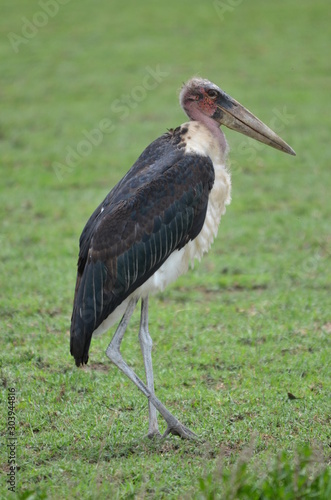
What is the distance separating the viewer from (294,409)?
18.3 ft

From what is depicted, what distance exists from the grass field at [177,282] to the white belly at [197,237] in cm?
85

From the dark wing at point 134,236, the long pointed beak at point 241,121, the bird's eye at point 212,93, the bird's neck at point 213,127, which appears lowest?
the dark wing at point 134,236

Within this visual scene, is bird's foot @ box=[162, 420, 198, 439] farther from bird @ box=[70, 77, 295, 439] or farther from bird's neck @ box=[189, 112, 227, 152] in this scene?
A: bird's neck @ box=[189, 112, 227, 152]

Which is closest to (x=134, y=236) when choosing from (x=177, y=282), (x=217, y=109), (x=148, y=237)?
(x=148, y=237)

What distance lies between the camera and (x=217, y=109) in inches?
231

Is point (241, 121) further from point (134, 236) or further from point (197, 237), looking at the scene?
point (134, 236)

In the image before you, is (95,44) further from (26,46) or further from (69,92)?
(69,92)

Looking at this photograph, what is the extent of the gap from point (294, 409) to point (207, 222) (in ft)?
4.57

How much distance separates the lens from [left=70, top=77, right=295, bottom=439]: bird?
524cm

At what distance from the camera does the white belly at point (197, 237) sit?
5.45m

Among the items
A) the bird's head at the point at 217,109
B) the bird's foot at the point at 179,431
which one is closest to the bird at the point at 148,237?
the bird's foot at the point at 179,431

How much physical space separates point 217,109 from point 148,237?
1168 mm

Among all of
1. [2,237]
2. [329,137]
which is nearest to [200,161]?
[2,237]

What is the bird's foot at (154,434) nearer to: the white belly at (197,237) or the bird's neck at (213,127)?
the white belly at (197,237)
